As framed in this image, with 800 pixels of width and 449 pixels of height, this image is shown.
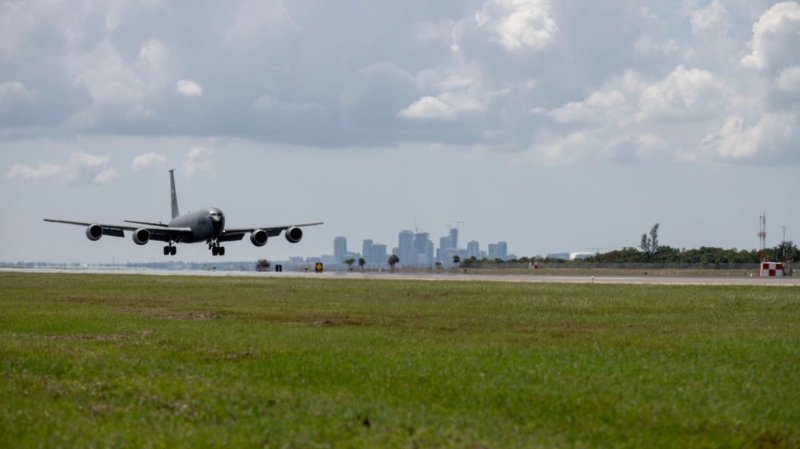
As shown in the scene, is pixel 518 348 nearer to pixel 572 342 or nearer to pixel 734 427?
pixel 572 342

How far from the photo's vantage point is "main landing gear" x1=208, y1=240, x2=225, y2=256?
338ft

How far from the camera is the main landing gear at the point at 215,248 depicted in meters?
103

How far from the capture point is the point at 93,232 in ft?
324

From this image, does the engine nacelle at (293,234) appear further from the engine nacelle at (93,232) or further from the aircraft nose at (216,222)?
the engine nacelle at (93,232)

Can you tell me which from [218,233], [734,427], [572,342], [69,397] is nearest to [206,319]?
[572,342]

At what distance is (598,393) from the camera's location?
18297 millimetres

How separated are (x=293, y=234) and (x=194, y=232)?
1024 cm

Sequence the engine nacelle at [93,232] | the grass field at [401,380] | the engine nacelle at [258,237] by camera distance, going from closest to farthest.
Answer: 1. the grass field at [401,380]
2. the engine nacelle at [93,232]
3. the engine nacelle at [258,237]

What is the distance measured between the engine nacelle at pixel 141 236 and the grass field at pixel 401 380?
6052 centimetres

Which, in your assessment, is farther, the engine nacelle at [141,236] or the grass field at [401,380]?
the engine nacelle at [141,236]

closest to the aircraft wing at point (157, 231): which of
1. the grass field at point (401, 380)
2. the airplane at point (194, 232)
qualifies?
the airplane at point (194, 232)

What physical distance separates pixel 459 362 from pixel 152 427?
8192 millimetres

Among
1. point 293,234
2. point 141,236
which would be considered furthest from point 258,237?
point 141,236

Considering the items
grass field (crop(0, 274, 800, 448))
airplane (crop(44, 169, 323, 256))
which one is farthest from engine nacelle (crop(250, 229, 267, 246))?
grass field (crop(0, 274, 800, 448))
